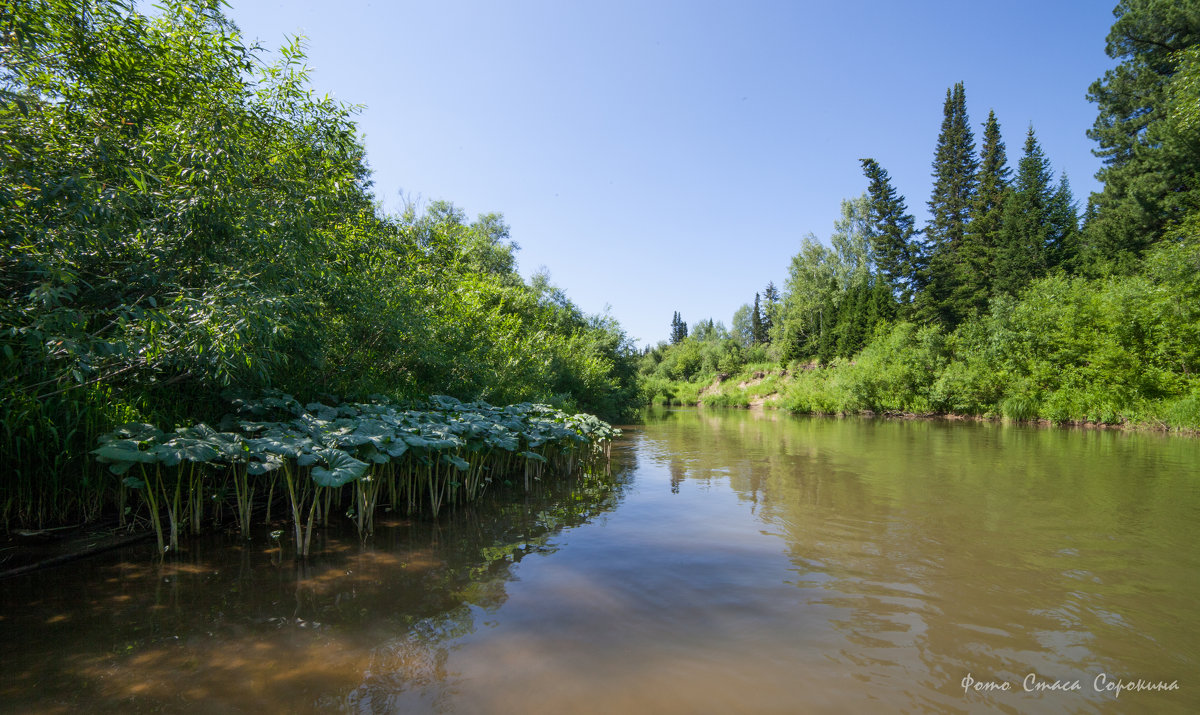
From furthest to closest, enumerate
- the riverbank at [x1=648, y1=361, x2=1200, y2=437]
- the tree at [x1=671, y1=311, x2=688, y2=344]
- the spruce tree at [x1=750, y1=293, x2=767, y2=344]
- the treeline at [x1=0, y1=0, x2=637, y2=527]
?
the tree at [x1=671, y1=311, x2=688, y2=344]
the spruce tree at [x1=750, y1=293, x2=767, y2=344]
the riverbank at [x1=648, y1=361, x2=1200, y2=437]
the treeline at [x1=0, y1=0, x2=637, y2=527]

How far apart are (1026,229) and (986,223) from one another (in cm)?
503

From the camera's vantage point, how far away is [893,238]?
1825 inches

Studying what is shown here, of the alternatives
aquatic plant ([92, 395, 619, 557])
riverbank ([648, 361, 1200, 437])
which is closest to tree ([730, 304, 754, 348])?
riverbank ([648, 361, 1200, 437])

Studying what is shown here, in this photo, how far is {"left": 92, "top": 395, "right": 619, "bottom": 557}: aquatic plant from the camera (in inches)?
210

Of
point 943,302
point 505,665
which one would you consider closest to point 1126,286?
point 943,302

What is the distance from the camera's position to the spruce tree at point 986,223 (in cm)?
3988

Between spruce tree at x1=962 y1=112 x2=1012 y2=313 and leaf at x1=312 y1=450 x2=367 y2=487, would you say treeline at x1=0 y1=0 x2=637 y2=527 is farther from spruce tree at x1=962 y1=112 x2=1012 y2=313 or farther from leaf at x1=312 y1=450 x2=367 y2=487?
spruce tree at x1=962 y1=112 x2=1012 y2=313

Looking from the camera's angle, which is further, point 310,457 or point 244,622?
point 310,457

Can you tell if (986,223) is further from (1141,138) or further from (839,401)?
(839,401)

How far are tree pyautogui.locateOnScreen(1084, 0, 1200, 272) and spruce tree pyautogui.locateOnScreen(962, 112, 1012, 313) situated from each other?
603 cm

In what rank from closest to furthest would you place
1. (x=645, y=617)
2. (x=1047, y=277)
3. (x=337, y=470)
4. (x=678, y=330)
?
(x=645, y=617), (x=337, y=470), (x=1047, y=277), (x=678, y=330)

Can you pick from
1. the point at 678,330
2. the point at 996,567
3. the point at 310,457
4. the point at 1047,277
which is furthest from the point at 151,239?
the point at 678,330

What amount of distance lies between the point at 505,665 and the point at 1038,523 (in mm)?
8159

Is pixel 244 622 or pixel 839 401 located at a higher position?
pixel 839 401
